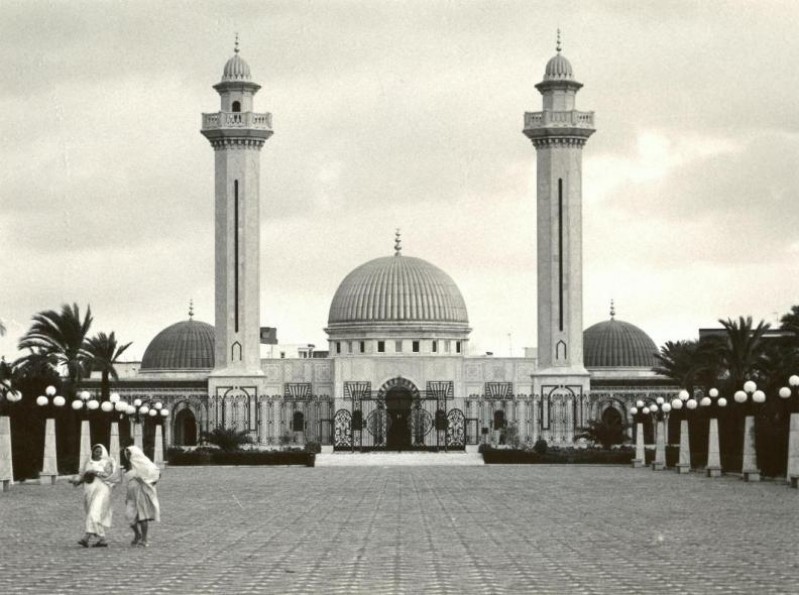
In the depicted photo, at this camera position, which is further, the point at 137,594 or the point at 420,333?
the point at 420,333

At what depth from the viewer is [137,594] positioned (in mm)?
16656

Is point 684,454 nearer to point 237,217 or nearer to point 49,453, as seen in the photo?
point 49,453

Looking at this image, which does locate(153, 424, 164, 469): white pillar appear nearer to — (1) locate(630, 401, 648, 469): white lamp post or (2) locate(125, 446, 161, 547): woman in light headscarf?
(1) locate(630, 401, 648, 469): white lamp post

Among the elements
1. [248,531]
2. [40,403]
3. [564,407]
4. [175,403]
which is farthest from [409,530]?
[175,403]

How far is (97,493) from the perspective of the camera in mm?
23234

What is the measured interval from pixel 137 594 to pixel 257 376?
6891 centimetres

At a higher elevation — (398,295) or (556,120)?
(556,120)

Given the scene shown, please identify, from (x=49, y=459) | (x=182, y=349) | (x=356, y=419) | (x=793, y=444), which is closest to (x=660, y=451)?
Answer: (x=793, y=444)

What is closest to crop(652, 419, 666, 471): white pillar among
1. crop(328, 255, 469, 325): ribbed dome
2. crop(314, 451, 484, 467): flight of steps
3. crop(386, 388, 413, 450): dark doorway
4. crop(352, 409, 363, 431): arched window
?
crop(314, 451, 484, 467): flight of steps

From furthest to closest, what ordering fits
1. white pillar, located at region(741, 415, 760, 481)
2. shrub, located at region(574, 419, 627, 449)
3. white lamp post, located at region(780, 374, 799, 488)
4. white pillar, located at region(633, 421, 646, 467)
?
1. shrub, located at region(574, 419, 627, 449)
2. white pillar, located at region(633, 421, 646, 467)
3. white pillar, located at region(741, 415, 760, 481)
4. white lamp post, located at region(780, 374, 799, 488)

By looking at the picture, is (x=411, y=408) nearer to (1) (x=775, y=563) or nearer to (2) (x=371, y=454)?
(2) (x=371, y=454)

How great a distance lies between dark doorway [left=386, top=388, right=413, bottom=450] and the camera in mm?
86000

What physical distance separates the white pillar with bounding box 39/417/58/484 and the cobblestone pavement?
127 inches

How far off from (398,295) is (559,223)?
1382 cm
